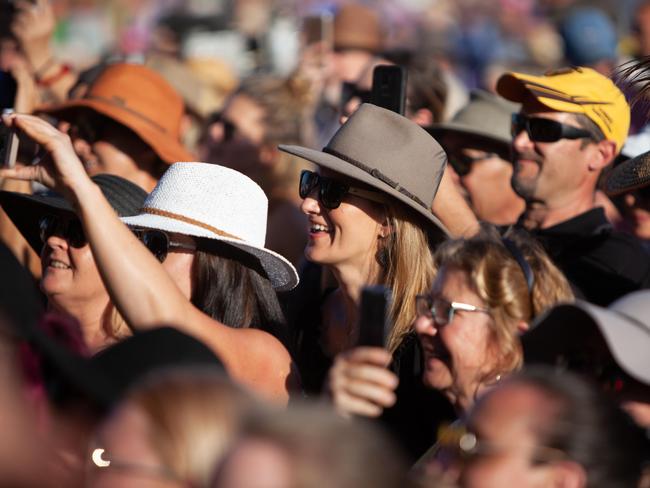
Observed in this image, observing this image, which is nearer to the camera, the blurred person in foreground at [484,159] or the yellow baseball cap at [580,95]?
the yellow baseball cap at [580,95]

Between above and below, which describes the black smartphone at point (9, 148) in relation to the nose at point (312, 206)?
above

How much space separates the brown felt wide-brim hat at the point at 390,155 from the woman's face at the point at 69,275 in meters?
0.84

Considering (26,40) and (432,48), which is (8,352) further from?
(432,48)

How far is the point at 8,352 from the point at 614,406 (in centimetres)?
131

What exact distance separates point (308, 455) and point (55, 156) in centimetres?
173

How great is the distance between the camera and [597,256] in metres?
4.65

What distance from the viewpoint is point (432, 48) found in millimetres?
11078

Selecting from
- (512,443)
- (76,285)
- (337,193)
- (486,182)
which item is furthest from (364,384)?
(486,182)

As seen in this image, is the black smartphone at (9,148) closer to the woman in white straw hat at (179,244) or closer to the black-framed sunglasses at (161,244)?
the woman in white straw hat at (179,244)

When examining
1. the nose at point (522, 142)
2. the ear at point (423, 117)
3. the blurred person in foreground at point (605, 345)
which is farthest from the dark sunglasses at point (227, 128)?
the blurred person in foreground at point (605, 345)

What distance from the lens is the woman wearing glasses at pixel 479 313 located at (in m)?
3.42

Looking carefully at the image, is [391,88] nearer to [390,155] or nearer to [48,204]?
[390,155]

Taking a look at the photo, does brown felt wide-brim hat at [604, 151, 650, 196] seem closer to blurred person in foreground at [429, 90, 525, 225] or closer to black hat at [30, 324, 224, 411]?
blurred person in foreground at [429, 90, 525, 225]

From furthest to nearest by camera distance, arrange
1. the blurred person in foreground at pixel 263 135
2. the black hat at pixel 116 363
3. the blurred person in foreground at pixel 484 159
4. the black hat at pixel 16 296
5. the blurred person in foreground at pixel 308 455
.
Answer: the blurred person in foreground at pixel 263 135, the blurred person in foreground at pixel 484 159, the black hat at pixel 16 296, the black hat at pixel 116 363, the blurred person in foreground at pixel 308 455
